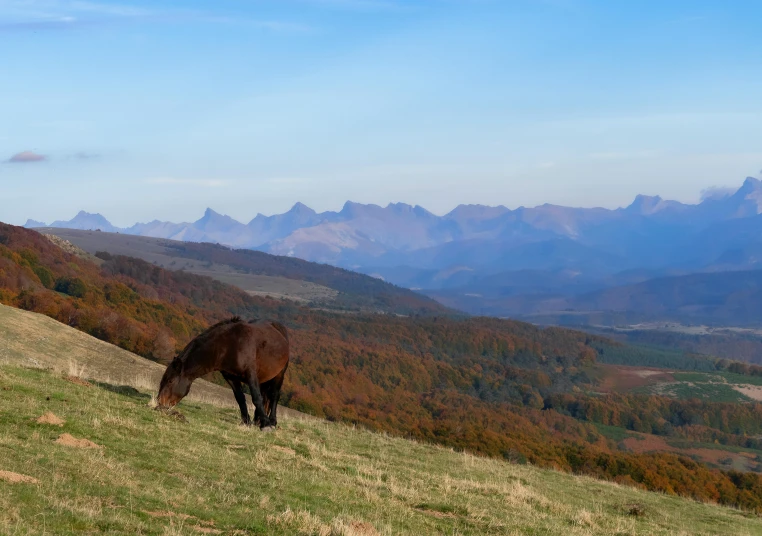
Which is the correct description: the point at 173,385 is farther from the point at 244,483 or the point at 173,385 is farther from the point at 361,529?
the point at 361,529

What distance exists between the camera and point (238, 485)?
440 inches

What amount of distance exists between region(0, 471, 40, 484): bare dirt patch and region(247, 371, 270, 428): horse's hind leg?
713 centimetres

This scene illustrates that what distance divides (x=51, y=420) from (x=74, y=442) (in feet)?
3.59

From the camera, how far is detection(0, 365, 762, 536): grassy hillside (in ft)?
29.1

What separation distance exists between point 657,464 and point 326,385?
42110 millimetres

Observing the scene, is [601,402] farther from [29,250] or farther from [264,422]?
[264,422]

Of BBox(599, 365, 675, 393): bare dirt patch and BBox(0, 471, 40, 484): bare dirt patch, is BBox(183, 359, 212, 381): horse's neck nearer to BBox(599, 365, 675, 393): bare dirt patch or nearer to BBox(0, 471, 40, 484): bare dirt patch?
BBox(0, 471, 40, 484): bare dirt patch

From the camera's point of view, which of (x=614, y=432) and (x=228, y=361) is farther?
(x=614, y=432)

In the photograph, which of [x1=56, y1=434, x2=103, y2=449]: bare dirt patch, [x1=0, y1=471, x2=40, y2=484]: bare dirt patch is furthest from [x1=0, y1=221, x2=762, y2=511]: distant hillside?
[x1=0, y1=471, x2=40, y2=484]: bare dirt patch

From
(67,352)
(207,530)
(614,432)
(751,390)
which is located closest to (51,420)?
(207,530)

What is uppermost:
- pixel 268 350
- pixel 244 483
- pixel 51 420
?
pixel 268 350

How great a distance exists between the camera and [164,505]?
9281 mm

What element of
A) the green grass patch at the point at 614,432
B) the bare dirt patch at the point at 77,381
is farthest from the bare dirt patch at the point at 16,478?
the green grass patch at the point at 614,432

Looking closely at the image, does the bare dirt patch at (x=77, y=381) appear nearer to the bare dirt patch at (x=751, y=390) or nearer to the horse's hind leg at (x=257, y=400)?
→ the horse's hind leg at (x=257, y=400)
